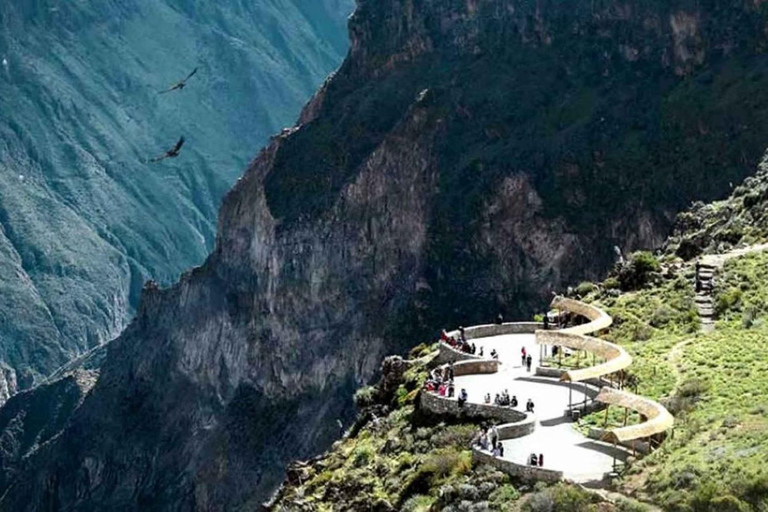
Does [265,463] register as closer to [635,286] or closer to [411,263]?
[411,263]

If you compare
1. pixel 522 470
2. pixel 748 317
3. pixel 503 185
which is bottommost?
pixel 748 317

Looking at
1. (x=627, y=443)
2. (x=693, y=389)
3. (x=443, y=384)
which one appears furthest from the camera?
(x=443, y=384)

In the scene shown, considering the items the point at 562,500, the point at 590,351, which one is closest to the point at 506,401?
the point at 590,351

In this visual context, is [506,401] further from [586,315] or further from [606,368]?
[586,315]

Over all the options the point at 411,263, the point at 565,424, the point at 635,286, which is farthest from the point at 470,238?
the point at 565,424

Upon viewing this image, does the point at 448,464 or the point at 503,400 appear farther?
the point at 503,400
